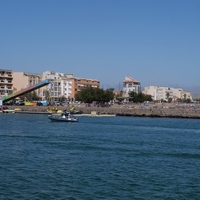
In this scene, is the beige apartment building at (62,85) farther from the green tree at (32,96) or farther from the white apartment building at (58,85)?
the green tree at (32,96)

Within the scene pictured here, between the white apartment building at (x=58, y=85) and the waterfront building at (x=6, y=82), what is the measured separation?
12.7 m

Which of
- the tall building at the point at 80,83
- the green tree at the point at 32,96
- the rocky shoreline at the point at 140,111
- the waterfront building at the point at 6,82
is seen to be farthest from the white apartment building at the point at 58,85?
the rocky shoreline at the point at 140,111

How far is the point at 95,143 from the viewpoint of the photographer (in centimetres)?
2733

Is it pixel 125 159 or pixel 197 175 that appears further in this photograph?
pixel 125 159

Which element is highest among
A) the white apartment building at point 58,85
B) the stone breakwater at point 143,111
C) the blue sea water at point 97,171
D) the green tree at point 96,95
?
the white apartment building at point 58,85

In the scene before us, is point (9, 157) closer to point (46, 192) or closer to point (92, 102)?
point (46, 192)

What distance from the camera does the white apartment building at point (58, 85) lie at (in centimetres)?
12162

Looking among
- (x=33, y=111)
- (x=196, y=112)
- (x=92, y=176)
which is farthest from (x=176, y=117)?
(x=92, y=176)

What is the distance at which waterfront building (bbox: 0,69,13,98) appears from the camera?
109050mm

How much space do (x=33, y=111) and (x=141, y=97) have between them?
4487 cm

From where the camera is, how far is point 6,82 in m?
110

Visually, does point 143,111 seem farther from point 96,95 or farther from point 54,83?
point 54,83

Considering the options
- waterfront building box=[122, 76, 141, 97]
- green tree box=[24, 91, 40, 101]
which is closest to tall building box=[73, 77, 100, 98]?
green tree box=[24, 91, 40, 101]

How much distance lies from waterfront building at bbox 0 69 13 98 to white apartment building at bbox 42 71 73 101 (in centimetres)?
1272
